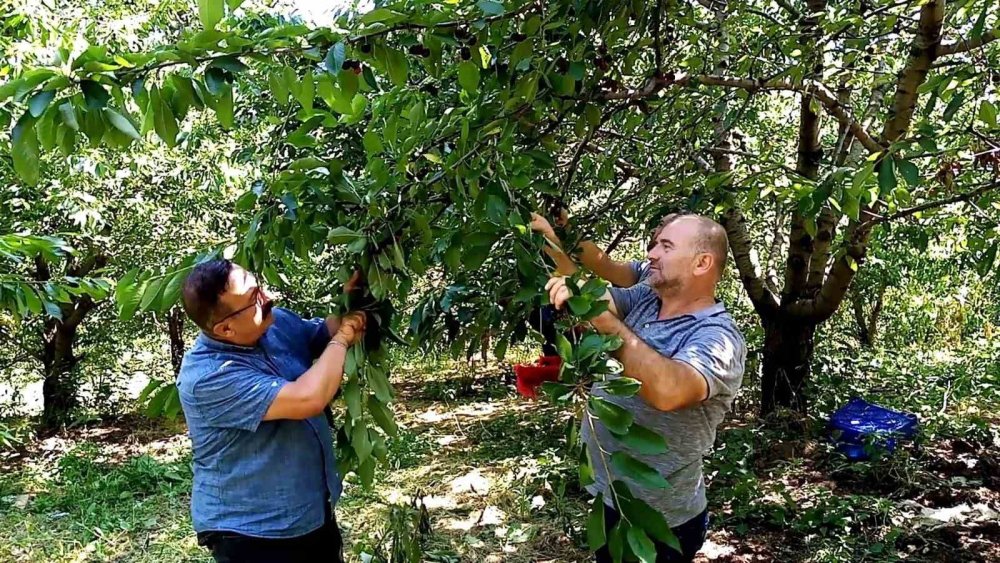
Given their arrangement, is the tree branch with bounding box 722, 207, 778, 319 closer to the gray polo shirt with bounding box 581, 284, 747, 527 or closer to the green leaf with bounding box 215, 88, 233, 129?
the gray polo shirt with bounding box 581, 284, 747, 527

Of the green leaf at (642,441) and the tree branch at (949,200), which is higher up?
the tree branch at (949,200)

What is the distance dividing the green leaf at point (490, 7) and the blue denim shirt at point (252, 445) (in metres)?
0.93

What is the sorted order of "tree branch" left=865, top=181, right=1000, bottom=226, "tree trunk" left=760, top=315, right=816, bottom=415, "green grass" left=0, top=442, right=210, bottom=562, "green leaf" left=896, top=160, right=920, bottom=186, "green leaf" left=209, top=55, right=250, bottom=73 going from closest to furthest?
1. "green leaf" left=209, top=55, right=250, bottom=73
2. "green leaf" left=896, top=160, right=920, bottom=186
3. "tree branch" left=865, top=181, right=1000, bottom=226
4. "green grass" left=0, top=442, right=210, bottom=562
5. "tree trunk" left=760, top=315, right=816, bottom=415

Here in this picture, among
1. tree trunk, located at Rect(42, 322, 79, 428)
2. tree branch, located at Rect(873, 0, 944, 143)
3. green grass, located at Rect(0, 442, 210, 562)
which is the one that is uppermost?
tree branch, located at Rect(873, 0, 944, 143)

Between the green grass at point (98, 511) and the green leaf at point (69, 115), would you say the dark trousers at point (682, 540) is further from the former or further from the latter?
the green grass at point (98, 511)

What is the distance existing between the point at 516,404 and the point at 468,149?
5832 mm

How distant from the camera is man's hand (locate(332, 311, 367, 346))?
167 cm

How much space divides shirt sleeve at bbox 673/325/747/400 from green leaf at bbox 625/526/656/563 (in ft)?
1.74

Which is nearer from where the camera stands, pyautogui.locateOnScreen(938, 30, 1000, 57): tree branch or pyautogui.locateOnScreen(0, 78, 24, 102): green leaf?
pyautogui.locateOnScreen(0, 78, 24, 102): green leaf

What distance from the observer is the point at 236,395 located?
1.73m

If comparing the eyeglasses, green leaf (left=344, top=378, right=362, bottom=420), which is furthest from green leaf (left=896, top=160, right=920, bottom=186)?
the eyeglasses

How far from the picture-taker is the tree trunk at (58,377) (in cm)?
696

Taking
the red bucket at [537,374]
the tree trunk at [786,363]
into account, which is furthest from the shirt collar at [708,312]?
the tree trunk at [786,363]

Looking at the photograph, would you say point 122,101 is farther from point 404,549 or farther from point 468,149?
point 404,549
